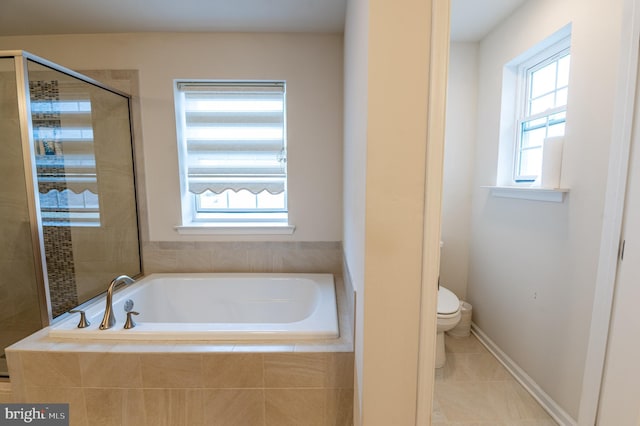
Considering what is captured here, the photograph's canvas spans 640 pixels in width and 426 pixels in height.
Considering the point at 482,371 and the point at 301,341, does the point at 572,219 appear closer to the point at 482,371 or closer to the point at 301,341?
the point at 482,371

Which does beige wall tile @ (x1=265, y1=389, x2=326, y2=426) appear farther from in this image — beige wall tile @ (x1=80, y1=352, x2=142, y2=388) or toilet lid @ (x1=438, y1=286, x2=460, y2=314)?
toilet lid @ (x1=438, y1=286, x2=460, y2=314)

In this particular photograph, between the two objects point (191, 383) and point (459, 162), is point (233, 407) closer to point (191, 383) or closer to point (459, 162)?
point (191, 383)

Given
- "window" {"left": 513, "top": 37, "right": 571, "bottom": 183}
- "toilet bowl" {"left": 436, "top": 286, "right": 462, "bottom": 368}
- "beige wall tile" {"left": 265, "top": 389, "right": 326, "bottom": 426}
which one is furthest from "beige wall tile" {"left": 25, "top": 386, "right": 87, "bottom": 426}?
"window" {"left": 513, "top": 37, "right": 571, "bottom": 183}

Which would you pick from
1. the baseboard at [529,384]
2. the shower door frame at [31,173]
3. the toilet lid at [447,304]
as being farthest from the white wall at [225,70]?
the baseboard at [529,384]

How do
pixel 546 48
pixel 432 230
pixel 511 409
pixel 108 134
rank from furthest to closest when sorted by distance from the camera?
1. pixel 108 134
2. pixel 546 48
3. pixel 511 409
4. pixel 432 230

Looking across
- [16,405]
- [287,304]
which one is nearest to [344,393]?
[287,304]

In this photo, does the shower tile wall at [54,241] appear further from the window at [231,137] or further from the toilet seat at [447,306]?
the toilet seat at [447,306]

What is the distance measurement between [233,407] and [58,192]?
1693mm

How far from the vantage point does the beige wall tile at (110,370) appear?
129cm

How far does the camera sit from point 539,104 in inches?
72.6

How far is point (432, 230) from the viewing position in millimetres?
912

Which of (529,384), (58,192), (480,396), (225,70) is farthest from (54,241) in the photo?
(529,384)

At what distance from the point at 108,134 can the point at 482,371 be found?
3.12 m

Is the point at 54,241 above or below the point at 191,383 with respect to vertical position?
above
